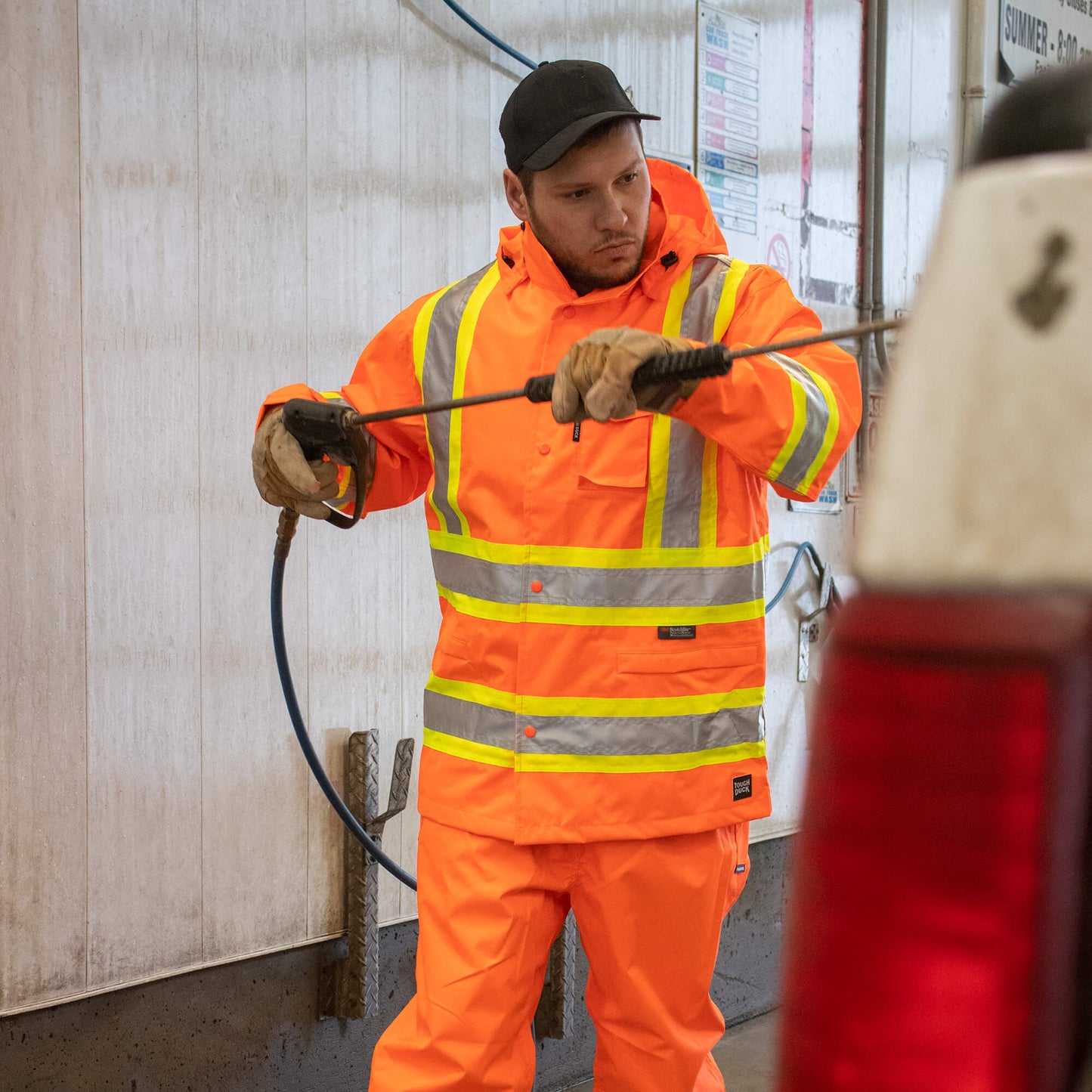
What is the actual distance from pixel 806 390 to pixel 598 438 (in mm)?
299

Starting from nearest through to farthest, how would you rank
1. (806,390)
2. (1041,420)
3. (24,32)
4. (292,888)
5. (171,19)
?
(1041,420) → (806,390) → (24,32) → (171,19) → (292,888)

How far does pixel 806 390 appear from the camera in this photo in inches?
73.8

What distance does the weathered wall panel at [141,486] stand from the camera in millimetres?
2508

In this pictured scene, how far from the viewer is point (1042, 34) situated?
9.88 feet

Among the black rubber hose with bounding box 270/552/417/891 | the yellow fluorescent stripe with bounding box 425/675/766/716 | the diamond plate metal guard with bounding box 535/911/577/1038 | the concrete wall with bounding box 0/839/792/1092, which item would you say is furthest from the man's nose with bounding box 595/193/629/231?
the diamond plate metal guard with bounding box 535/911/577/1038

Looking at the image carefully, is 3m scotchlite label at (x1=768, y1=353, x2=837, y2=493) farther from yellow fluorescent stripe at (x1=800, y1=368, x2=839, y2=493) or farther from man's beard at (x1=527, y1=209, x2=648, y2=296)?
man's beard at (x1=527, y1=209, x2=648, y2=296)

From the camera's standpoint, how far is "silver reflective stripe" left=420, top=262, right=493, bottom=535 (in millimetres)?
2117

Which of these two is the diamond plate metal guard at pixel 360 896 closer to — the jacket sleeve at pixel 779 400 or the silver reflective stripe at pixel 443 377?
the silver reflective stripe at pixel 443 377

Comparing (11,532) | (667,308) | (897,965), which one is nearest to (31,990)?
(11,532)

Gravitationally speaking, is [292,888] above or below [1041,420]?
below

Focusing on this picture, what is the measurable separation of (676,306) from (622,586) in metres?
0.42

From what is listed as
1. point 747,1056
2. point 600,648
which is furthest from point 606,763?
point 747,1056

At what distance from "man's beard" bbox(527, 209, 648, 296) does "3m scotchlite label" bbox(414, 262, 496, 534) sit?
0.42 ft

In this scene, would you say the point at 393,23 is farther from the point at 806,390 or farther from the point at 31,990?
the point at 31,990
